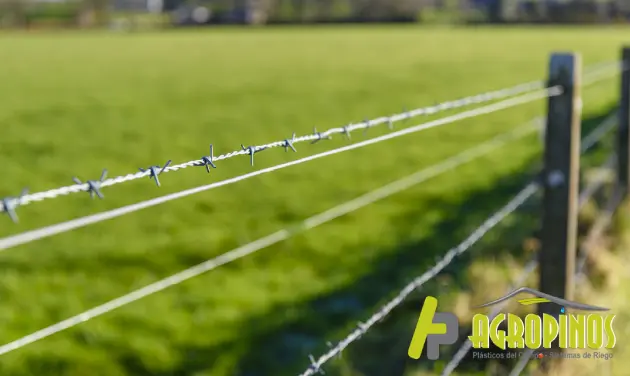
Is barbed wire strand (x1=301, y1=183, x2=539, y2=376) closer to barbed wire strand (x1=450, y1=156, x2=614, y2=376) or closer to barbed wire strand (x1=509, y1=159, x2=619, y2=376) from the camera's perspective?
barbed wire strand (x1=450, y1=156, x2=614, y2=376)

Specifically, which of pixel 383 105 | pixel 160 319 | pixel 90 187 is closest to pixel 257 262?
pixel 160 319

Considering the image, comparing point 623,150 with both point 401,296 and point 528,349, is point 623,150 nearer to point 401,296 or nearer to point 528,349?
point 528,349

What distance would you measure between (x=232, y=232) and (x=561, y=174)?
2.94m

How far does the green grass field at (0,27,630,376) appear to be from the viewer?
3787 millimetres

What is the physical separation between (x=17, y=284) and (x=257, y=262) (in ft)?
4.22

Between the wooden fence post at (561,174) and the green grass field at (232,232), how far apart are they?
2.08 feet

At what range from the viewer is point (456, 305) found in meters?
3.52

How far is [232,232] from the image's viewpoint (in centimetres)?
572

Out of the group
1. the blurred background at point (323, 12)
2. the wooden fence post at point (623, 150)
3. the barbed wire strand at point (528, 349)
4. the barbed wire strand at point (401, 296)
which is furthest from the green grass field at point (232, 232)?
the blurred background at point (323, 12)

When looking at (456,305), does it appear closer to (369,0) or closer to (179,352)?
(179,352)

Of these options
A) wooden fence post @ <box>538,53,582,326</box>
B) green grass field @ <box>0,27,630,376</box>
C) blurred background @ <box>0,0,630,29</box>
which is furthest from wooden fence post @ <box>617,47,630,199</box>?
blurred background @ <box>0,0,630,29</box>

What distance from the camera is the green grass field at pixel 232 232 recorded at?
3.79 meters

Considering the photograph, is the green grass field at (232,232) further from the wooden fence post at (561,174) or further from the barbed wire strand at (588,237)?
the wooden fence post at (561,174)

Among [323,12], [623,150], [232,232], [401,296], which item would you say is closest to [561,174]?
[401,296]
